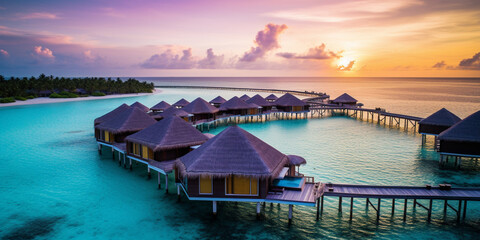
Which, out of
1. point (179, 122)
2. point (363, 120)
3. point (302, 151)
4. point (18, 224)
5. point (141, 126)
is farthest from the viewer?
point (363, 120)

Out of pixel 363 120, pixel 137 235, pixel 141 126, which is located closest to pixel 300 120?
pixel 363 120

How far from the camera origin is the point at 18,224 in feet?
46.3

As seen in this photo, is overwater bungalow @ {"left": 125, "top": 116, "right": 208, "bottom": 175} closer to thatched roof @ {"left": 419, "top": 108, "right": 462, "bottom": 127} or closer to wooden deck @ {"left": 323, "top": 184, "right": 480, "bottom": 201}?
wooden deck @ {"left": 323, "top": 184, "right": 480, "bottom": 201}

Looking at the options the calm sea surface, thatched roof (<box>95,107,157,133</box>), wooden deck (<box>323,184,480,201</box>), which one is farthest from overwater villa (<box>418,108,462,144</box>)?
thatched roof (<box>95,107,157,133</box>)

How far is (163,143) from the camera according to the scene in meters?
19.0

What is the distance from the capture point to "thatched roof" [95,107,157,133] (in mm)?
24156

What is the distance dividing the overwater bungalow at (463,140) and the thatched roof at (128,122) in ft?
78.6

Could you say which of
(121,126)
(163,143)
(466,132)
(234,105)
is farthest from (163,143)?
(234,105)

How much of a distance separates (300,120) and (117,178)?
32952 millimetres

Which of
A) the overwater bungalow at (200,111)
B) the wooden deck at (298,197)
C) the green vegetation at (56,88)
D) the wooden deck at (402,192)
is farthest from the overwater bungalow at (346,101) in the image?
the green vegetation at (56,88)

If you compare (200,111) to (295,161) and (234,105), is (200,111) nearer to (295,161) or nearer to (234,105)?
(234,105)

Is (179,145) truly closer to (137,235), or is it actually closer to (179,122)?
(179,122)

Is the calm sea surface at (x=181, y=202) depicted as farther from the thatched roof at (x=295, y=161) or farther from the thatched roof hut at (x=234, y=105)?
the thatched roof hut at (x=234, y=105)

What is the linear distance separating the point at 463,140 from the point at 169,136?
70.0 feet
